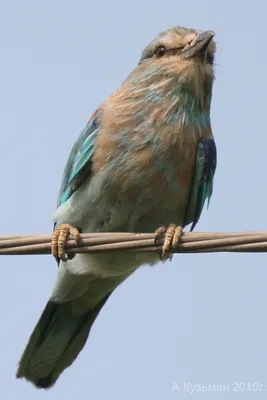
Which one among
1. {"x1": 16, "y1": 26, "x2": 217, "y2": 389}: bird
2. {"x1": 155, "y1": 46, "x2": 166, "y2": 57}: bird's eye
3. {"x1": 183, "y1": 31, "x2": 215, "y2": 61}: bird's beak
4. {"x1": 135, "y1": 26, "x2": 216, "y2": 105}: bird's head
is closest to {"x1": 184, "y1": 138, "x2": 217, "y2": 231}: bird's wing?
A: {"x1": 16, "y1": 26, "x2": 217, "y2": 389}: bird

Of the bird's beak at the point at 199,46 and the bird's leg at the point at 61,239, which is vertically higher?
the bird's beak at the point at 199,46

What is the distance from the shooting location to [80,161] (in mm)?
6383

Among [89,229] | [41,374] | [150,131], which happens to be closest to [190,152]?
[150,131]

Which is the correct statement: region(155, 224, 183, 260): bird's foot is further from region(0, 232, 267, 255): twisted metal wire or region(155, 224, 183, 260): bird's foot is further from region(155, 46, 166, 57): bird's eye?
region(155, 46, 166, 57): bird's eye

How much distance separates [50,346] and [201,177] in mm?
1612

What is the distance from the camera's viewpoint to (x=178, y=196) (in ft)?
20.8

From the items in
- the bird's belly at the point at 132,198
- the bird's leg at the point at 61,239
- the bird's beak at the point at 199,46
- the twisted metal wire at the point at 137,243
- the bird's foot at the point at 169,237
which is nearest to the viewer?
the twisted metal wire at the point at 137,243

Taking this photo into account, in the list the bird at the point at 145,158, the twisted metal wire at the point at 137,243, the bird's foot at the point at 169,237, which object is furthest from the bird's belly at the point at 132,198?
the twisted metal wire at the point at 137,243

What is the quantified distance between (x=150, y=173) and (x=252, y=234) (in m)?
1.79

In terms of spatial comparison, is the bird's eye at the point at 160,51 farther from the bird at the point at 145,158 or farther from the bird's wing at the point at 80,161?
the bird's wing at the point at 80,161

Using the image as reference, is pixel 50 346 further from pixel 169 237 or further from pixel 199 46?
pixel 199 46

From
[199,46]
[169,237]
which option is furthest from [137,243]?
[199,46]

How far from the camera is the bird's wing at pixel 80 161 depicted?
6.38m

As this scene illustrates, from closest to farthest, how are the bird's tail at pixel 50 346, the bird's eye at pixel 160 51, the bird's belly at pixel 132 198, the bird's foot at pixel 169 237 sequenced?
the bird's foot at pixel 169 237
the bird's belly at pixel 132 198
the bird's eye at pixel 160 51
the bird's tail at pixel 50 346
